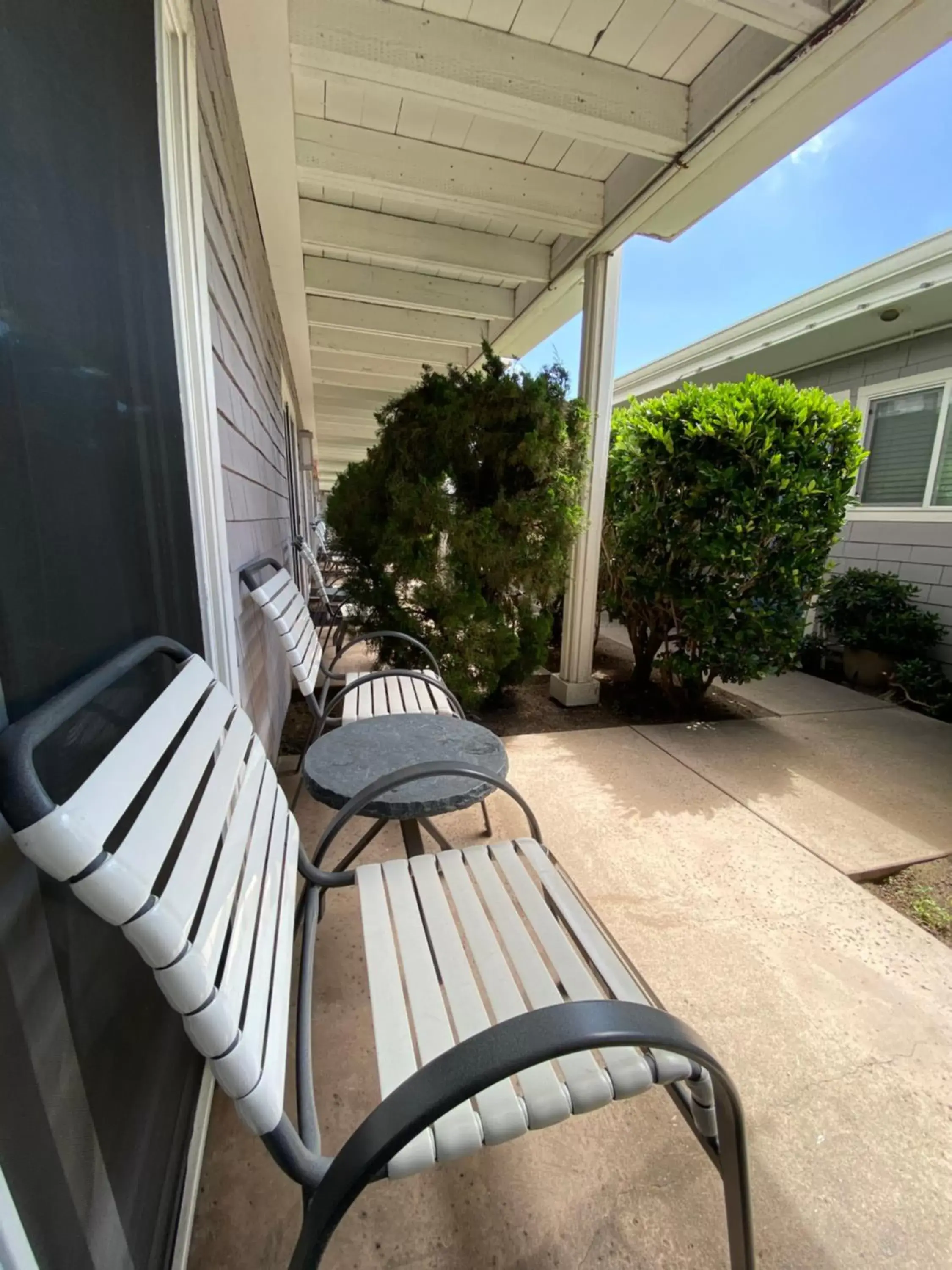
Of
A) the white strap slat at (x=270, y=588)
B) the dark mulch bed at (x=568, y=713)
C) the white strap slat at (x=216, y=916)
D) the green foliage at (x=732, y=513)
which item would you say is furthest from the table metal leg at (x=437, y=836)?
the green foliage at (x=732, y=513)

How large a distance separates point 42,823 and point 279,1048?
0.53 m

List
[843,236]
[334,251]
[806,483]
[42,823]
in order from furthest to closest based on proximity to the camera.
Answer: [843,236] < [334,251] < [806,483] < [42,823]

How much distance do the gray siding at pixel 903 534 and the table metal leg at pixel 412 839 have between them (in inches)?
153

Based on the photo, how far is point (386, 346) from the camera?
5.33m

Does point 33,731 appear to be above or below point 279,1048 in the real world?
above

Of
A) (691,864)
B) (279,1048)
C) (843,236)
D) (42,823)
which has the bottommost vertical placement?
(691,864)

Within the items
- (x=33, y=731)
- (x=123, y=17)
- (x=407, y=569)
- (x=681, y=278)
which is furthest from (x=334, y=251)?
(x=681, y=278)

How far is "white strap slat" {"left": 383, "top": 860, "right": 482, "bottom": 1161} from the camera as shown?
0.72 metres

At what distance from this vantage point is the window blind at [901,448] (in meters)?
4.50

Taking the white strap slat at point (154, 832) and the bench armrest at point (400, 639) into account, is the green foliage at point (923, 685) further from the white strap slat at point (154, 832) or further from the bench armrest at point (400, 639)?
the white strap slat at point (154, 832)

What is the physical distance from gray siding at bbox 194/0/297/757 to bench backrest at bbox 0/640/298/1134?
97 centimetres

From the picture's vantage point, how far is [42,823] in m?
0.49

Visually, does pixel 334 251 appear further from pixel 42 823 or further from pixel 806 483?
pixel 42 823

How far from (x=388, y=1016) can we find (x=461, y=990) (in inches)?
5.2
